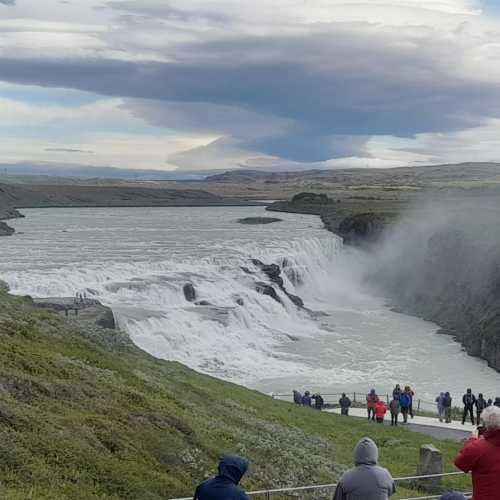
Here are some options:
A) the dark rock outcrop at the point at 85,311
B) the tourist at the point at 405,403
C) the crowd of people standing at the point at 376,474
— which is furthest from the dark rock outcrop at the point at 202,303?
the crowd of people standing at the point at 376,474

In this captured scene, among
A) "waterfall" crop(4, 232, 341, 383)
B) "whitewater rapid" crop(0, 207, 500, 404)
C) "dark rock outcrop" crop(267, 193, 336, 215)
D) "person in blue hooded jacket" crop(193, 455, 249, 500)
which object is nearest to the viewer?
"person in blue hooded jacket" crop(193, 455, 249, 500)

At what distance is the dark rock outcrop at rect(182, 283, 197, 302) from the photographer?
45.3 metres

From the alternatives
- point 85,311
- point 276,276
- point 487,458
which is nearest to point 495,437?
point 487,458

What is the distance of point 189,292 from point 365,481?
39979 mm

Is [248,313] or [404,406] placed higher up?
[404,406]

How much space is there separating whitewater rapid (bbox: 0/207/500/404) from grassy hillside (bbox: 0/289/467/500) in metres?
12.7

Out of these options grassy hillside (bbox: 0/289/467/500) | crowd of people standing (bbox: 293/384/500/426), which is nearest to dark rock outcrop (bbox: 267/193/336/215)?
crowd of people standing (bbox: 293/384/500/426)

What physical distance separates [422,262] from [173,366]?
4707 cm

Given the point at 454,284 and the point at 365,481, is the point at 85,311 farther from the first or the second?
the point at 454,284

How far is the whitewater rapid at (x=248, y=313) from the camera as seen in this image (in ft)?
118

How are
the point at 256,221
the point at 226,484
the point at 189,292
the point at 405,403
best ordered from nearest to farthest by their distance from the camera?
the point at 226,484
the point at 405,403
the point at 189,292
the point at 256,221

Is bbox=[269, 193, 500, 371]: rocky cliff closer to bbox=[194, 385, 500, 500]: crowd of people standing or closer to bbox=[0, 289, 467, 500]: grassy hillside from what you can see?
bbox=[0, 289, 467, 500]: grassy hillside

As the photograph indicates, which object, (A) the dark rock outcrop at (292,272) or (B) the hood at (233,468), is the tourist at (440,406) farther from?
(A) the dark rock outcrop at (292,272)

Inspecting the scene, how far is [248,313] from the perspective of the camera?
149 ft
